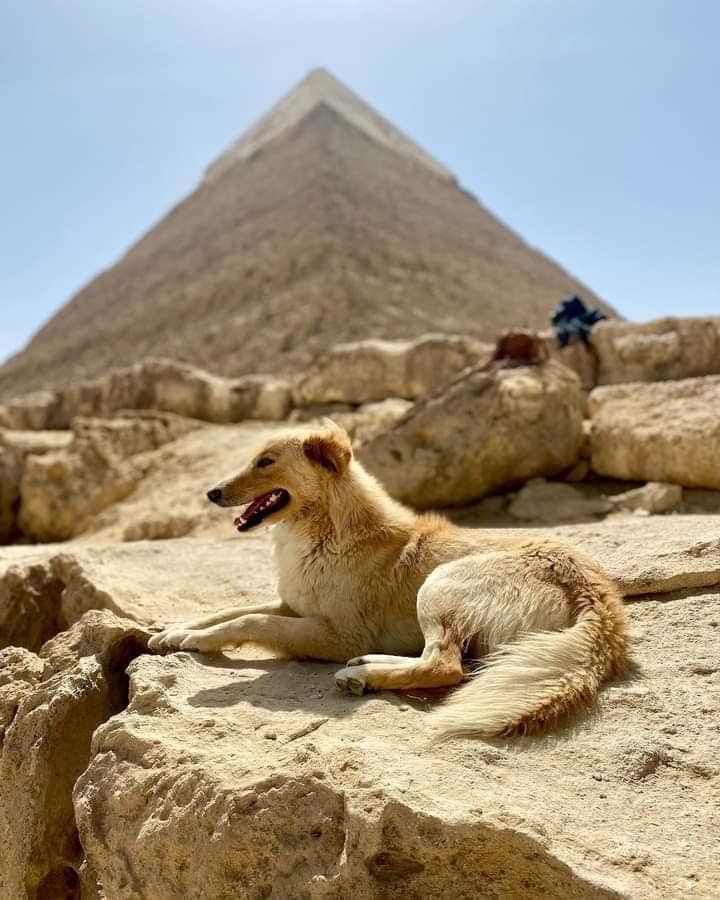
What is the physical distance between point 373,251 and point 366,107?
3832 cm

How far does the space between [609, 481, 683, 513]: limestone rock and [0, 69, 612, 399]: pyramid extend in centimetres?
1891

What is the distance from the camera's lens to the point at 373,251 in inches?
1508

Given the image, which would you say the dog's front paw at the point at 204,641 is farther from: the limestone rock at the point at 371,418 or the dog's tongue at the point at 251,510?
the limestone rock at the point at 371,418

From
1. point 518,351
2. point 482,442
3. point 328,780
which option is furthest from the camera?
point 518,351

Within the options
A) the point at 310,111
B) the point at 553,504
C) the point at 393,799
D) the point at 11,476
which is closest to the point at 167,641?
the point at 393,799

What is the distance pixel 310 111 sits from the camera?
2361 inches

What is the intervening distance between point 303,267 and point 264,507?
109ft

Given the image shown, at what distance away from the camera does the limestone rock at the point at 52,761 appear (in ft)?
7.75

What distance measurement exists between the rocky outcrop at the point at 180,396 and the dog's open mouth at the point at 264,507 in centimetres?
907

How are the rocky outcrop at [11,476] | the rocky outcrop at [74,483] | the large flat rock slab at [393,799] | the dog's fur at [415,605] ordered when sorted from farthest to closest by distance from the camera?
the rocky outcrop at [11,476] < the rocky outcrop at [74,483] < the dog's fur at [415,605] < the large flat rock slab at [393,799]

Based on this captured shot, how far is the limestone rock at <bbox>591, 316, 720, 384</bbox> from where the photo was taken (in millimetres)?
7430

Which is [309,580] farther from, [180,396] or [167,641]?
[180,396]

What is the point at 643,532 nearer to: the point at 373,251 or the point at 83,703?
the point at 83,703

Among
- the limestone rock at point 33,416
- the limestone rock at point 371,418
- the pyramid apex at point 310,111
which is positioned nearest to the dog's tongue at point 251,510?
the limestone rock at point 371,418
